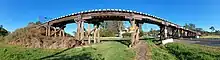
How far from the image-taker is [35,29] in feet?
143

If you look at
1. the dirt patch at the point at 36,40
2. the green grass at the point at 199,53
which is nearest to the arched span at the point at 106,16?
the dirt patch at the point at 36,40

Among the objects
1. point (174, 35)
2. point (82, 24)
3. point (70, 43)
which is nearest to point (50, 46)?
point (70, 43)

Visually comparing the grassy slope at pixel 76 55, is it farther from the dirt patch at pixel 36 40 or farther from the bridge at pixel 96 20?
the dirt patch at pixel 36 40

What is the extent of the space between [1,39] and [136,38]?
914 inches

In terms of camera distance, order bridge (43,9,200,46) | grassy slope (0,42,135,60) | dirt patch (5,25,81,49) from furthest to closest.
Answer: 1. bridge (43,9,200,46)
2. dirt patch (5,25,81,49)
3. grassy slope (0,42,135,60)

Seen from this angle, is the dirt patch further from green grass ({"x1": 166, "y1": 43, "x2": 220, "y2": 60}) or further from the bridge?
green grass ({"x1": 166, "y1": 43, "x2": 220, "y2": 60})

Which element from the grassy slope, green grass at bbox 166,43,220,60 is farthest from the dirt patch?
green grass at bbox 166,43,220,60

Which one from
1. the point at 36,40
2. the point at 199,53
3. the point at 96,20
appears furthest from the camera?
the point at 96,20

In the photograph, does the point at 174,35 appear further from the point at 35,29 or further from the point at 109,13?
the point at 35,29

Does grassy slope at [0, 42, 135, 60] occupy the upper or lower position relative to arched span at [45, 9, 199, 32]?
lower

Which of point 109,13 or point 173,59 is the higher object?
point 109,13

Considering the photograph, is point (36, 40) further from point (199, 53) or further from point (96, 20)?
point (199, 53)

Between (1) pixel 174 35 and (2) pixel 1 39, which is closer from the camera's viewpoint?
(2) pixel 1 39

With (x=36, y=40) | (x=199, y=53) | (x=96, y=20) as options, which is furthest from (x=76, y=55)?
(x=96, y=20)
